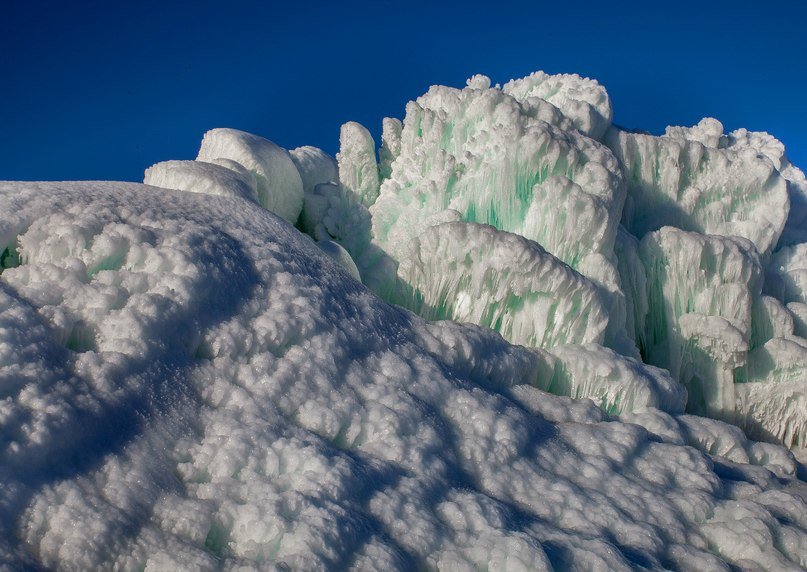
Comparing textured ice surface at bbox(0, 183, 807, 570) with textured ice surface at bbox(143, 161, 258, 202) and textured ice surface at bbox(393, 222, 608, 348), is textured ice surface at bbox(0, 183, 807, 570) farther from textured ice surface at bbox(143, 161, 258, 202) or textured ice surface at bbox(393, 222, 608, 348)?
textured ice surface at bbox(393, 222, 608, 348)

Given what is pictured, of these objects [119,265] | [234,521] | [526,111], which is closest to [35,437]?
[234,521]

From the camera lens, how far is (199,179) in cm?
562

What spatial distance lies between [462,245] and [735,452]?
269 centimetres

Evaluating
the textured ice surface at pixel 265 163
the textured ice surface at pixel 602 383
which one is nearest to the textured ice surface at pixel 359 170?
the textured ice surface at pixel 265 163

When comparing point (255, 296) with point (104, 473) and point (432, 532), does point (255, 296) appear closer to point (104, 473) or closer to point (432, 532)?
point (104, 473)

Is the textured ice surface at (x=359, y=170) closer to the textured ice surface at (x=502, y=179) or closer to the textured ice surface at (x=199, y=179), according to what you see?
the textured ice surface at (x=502, y=179)

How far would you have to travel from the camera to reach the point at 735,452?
488cm

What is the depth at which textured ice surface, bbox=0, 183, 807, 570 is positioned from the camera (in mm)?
2537

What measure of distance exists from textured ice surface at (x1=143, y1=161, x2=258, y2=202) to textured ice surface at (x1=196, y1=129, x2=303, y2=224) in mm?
1071

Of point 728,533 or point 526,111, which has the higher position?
point 526,111

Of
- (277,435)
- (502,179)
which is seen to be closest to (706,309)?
(502,179)

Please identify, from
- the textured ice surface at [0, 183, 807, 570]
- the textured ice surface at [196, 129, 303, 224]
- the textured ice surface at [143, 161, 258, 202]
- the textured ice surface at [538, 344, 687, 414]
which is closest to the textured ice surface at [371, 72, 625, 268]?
the textured ice surface at [196, 129, 303, 224]

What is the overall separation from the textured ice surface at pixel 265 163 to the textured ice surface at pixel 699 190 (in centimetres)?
425

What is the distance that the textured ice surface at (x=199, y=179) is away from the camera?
18.2 feet
